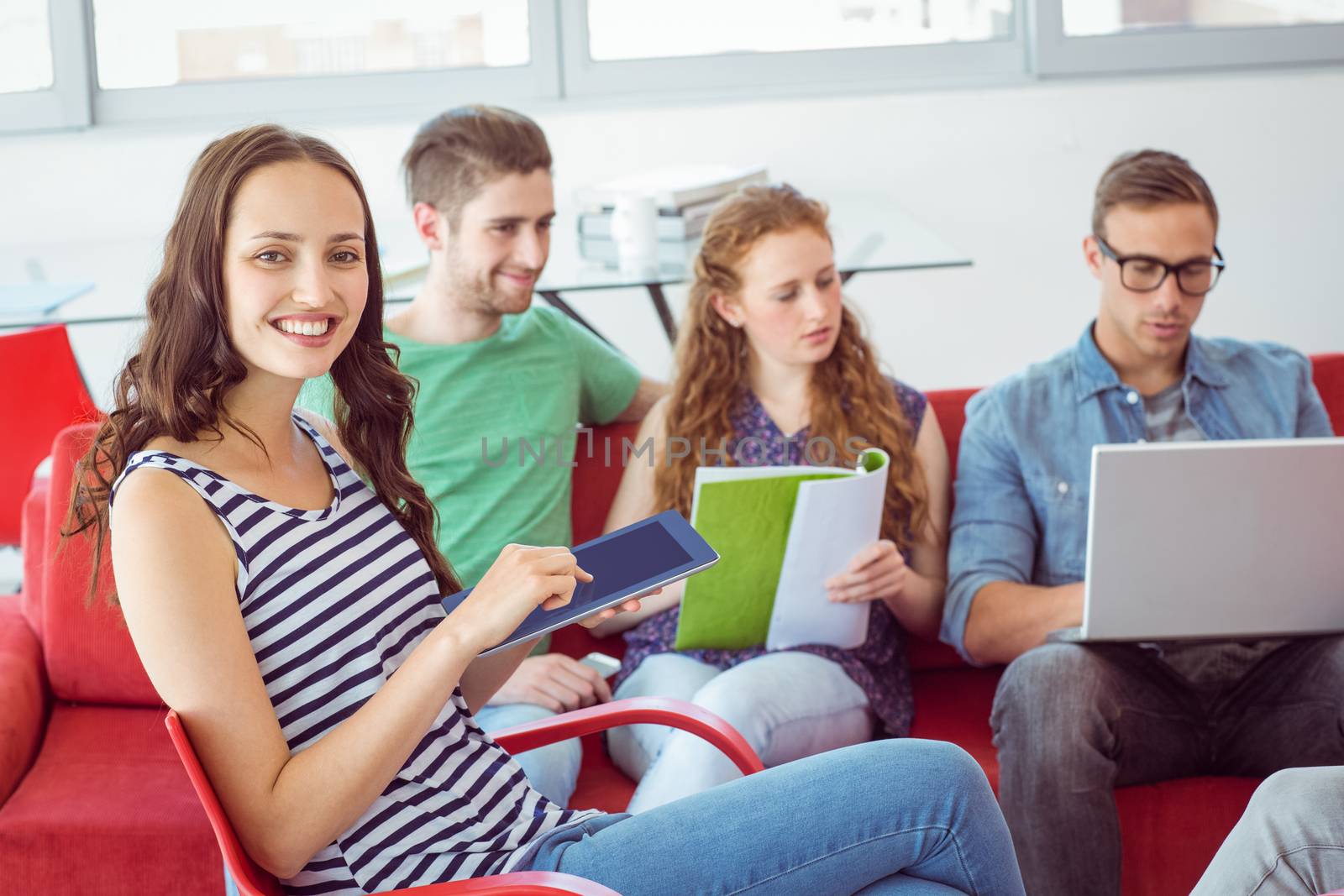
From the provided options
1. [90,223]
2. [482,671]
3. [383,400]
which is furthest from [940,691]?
[90,223]

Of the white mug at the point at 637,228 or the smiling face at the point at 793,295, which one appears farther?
the white mug at the point at 637,228

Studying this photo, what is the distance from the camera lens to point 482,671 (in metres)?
1.57

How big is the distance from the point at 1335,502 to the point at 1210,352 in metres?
0.55

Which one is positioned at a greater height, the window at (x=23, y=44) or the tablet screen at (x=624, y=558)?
the window at (x=23, y=44)

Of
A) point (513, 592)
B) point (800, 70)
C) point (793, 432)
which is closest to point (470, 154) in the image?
point (793, 432)

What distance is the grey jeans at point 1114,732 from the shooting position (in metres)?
1.81

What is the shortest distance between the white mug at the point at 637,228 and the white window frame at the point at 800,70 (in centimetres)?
109

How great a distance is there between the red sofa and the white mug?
2.02ft

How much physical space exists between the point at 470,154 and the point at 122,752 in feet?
3.50

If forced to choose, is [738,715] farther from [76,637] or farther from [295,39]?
[295,39]

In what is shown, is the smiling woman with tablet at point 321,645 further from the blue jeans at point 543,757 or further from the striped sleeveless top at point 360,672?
the blue jeans at point 543,757

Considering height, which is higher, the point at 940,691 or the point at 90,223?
the point at 90,223

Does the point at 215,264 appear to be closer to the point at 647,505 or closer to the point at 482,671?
the point at 482,671

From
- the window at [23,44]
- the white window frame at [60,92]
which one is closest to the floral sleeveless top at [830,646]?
the white window frame at [60,92]
